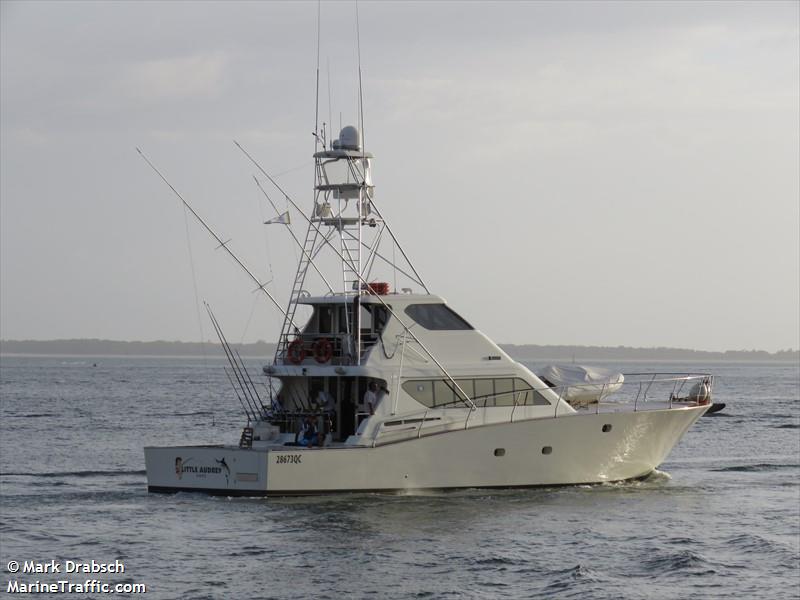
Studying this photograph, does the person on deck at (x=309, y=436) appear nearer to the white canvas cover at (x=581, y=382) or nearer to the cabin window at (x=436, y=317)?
the cabin window at (x=436, y=317)

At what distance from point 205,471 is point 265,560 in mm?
5489

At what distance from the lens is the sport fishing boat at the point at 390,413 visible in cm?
2527

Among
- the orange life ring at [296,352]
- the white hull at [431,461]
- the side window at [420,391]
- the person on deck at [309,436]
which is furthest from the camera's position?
the orange life ring at [296,352]

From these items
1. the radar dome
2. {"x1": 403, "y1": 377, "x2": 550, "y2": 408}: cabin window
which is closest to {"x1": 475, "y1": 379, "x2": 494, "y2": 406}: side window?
{"x1": 403, "y1": 377, "x2": 550, "y2": 408}: cabin window

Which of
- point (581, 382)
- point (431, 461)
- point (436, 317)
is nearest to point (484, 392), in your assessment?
point (436, 317)

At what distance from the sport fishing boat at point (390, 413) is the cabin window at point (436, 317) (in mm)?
Result: 26

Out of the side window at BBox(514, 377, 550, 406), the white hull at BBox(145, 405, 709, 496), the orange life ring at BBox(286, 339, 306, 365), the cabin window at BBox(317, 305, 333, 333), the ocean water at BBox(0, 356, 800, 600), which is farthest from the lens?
the cabin window at BBox(317, 305, 333, 333)

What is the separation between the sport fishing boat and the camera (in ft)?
82.9

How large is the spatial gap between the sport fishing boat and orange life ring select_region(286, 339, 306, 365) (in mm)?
27

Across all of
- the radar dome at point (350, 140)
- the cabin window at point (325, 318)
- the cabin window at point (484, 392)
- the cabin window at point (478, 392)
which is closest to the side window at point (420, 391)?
the cabin window at point (478, 392)

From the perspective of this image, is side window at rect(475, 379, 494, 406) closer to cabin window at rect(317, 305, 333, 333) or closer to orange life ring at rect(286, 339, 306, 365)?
cabin window at rect(317, 305, 333, 333)

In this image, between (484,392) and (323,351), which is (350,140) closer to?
(323,351)

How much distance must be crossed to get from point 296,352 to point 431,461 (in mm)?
3797

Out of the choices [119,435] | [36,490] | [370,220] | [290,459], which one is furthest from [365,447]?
[119,435]
